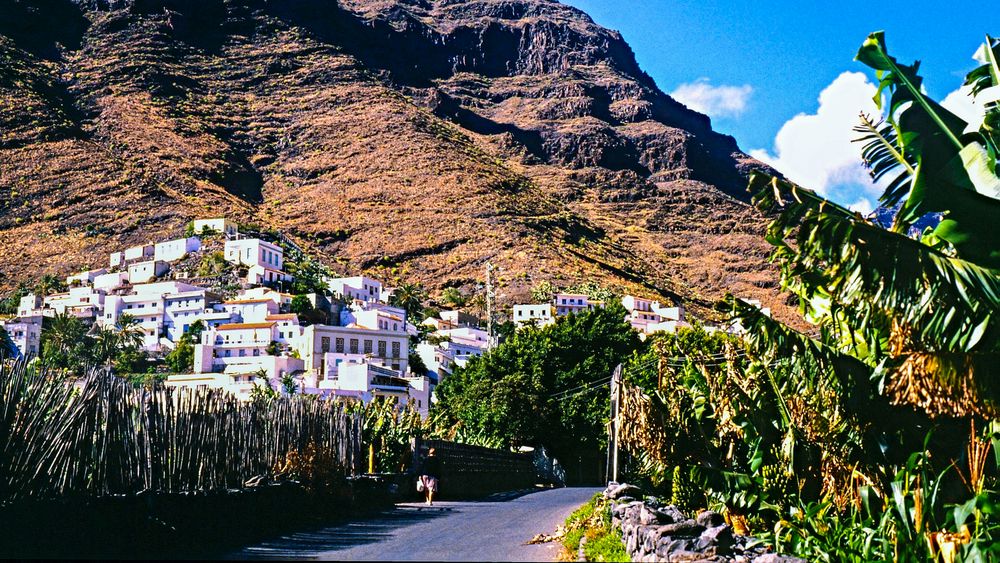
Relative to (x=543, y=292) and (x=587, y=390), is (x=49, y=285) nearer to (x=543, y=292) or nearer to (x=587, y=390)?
(x=543, y=292)

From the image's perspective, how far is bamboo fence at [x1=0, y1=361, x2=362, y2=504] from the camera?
9211mm

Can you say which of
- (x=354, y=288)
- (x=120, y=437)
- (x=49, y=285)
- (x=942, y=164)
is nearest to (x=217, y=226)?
(x=354, y=288)

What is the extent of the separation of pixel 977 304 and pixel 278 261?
3821 inches

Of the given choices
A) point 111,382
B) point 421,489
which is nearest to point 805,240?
point 111,382

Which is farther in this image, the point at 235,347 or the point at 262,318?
the point at 262,318

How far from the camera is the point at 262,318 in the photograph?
84.0 metres

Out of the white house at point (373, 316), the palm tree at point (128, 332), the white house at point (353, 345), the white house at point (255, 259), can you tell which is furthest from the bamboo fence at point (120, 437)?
the white house at point (255, 259)

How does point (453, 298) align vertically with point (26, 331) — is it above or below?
above

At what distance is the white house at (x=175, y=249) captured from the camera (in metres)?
99.7

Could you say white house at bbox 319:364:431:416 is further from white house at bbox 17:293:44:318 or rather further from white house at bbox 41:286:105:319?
white house at bbox 17:293:44:318

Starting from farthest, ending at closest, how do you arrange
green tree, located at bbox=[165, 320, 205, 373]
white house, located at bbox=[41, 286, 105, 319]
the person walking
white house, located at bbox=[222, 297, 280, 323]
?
1. white house, located at bbox=[41, 286, 105, 319]
2. white house, located at bbox=[222, 297, 280, 323]
3. green tree, located at bbox=[165, 320, 205, 373]
4. the person walking

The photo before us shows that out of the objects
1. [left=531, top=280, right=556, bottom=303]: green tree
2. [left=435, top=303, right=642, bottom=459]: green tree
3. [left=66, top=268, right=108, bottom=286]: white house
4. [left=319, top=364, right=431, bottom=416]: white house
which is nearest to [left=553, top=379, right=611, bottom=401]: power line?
[left=435, top=303, right=642, bottom=459]: green tree

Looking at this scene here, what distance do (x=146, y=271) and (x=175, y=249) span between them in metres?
3.62

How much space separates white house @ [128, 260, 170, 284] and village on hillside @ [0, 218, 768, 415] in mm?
128
